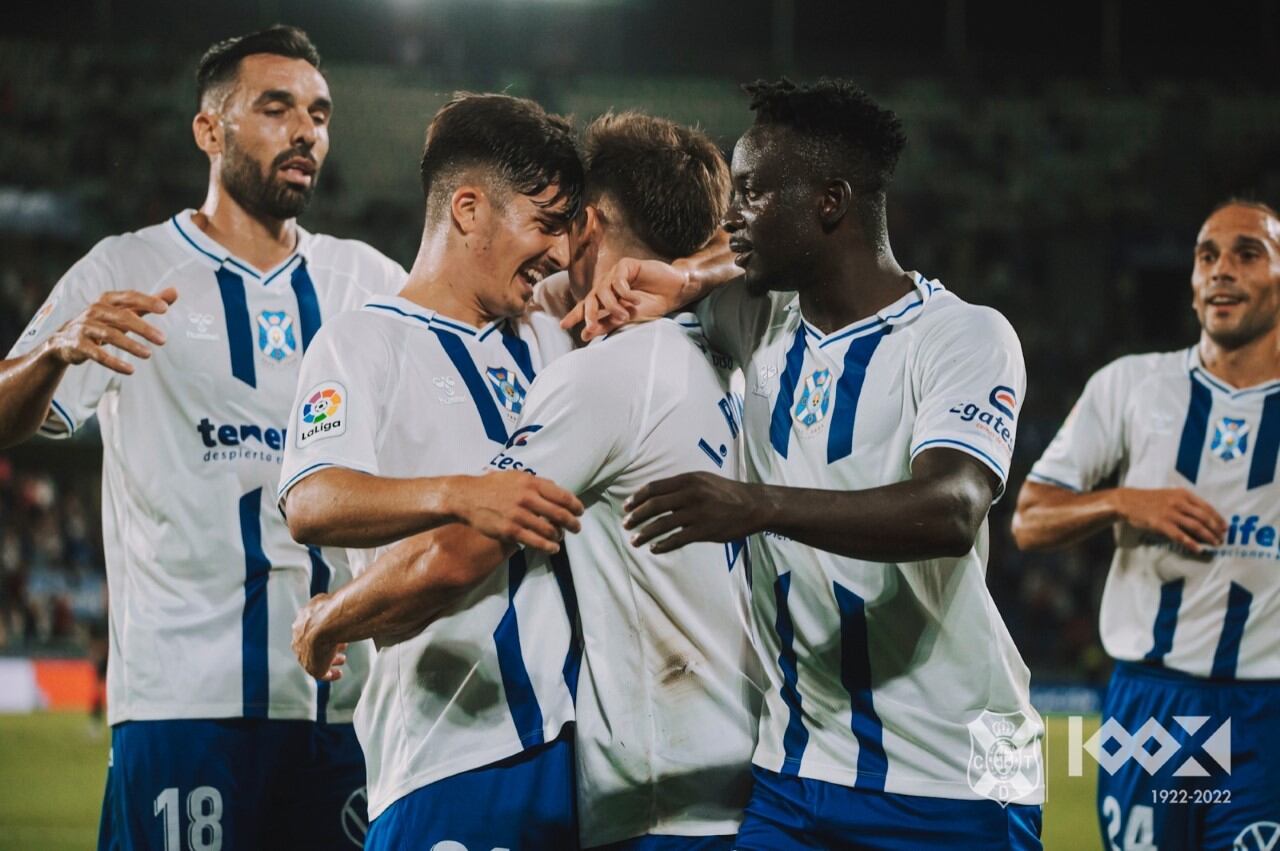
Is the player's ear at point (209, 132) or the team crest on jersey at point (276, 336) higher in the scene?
the player's ear at point (209, 132)

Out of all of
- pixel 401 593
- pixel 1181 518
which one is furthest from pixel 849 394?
pixel 1181 518

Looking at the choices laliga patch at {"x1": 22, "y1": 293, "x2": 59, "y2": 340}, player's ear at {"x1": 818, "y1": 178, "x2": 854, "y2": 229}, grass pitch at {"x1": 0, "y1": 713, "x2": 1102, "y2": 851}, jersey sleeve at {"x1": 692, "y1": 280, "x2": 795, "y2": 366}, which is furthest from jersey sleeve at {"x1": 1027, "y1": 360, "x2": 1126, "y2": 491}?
grass pitch at {"x1": 0, "y1": 713, "x2": 1102, "y2": 851}

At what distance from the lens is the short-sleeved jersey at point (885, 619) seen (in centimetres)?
312

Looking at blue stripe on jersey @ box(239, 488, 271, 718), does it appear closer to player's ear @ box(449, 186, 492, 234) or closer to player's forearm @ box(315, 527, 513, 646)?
player's forearm @ box(315, 527, 513, 646)

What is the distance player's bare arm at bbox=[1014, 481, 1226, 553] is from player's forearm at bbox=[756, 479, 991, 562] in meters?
2.74

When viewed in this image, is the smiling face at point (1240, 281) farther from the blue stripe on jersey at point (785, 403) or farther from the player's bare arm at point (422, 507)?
the player's bare arm at point (422, 507)

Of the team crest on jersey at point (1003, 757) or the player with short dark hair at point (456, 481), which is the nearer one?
the player with short dark hair at point (456, 481)

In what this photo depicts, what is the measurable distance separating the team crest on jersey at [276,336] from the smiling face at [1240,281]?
357 centimetres

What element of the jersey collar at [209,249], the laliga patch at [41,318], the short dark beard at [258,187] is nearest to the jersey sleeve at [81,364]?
the laliga patch at [41,318]

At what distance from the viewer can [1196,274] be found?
570 cm

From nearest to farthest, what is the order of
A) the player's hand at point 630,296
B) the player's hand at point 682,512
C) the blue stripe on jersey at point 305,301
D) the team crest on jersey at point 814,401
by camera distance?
the player's hand at point 682,512, the player's hand at point 630,296, the team crest on jersey at point 814,401, the blue stripe on jersey at point 305,301

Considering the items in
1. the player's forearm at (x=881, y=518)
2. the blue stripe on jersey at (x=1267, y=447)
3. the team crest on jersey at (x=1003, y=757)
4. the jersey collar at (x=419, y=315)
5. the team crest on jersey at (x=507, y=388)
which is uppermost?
the jersey collar at (x=419, y=315)

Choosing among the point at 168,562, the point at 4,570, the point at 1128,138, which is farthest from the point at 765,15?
the point at 168,562

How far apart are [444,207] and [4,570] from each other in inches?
704
